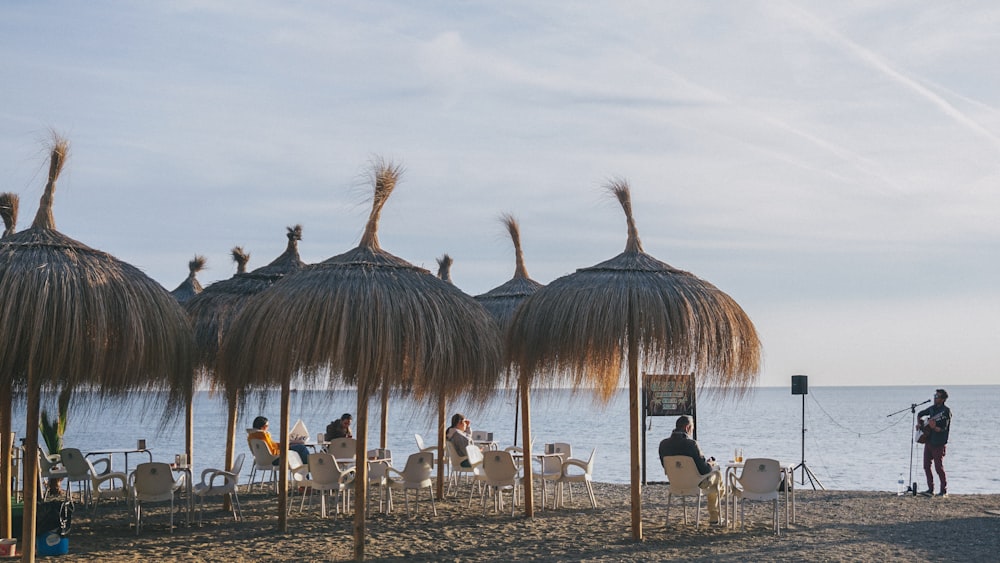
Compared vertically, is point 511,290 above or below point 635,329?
above

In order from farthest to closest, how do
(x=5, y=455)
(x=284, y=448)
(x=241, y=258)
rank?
1. (x=241, y=258)
2. (x=284, y=448)
3. (x=5, y=455)

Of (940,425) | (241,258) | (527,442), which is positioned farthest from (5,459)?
A: (940,425)

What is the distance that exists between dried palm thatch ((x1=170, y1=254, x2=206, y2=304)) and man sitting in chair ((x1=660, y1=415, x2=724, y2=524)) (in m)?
7.45

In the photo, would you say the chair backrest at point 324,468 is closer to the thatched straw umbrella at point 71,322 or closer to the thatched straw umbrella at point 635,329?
the thatched straw umbrella at point 635,329

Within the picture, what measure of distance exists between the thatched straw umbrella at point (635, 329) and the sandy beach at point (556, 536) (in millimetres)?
890

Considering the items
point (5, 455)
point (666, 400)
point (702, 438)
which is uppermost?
point (666, 400)

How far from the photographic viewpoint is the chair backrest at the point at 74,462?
11.6 meters

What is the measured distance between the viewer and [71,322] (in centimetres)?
692

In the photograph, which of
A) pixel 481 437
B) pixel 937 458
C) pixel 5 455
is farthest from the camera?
pixel 481 437

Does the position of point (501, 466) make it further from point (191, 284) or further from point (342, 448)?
point (191, 284)

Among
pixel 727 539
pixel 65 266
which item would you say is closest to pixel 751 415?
pixel 727 539

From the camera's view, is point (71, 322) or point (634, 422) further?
point (634, 422)

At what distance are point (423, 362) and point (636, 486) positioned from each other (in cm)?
289

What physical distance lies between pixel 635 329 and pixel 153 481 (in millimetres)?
5184
